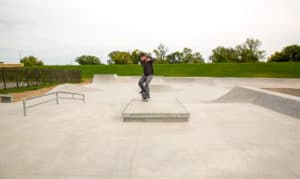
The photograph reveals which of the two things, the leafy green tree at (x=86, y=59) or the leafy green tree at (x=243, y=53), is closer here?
the leafy green tree at (x=243, y=53)

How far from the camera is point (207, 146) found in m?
3.25

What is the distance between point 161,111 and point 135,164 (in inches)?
94.2

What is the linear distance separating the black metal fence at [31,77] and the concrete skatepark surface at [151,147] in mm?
12286

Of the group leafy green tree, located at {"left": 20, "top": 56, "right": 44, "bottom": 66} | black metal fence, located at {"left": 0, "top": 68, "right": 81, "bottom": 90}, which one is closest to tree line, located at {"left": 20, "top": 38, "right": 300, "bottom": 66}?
black metal fence, located at {"left": 0, "top": 68, "right": 81, "bottom": 90}

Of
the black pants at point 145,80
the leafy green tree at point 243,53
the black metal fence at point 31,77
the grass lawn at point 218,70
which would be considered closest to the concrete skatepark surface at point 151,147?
the black pants at point 145,80

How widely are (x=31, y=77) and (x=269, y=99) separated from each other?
63.7 ft

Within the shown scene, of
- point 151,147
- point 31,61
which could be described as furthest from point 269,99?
point 31,61

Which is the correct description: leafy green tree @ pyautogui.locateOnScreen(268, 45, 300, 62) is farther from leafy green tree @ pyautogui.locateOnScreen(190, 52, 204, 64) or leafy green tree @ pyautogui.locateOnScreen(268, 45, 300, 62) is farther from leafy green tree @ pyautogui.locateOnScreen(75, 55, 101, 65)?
leafy green tree @ pyautogui.locateOnScreen(75, 55, 101, 65)

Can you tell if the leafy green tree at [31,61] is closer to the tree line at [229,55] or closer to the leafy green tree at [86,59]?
the leafy green tree at [86,59]

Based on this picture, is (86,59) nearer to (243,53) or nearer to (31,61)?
(31,61)

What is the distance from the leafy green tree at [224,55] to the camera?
177 feet

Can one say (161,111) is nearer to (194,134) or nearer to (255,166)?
(194,134)

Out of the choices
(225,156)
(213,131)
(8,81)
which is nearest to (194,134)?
(213,131)

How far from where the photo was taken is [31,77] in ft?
58.4
